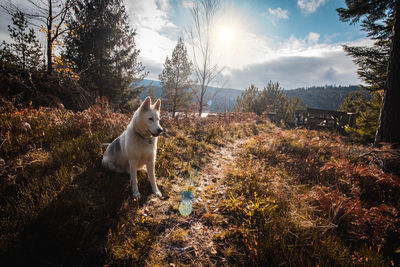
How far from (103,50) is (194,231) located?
14936 millimetres

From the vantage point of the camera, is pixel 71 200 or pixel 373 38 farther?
pixel 373 38

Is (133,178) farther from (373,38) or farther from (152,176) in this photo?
(373,38)

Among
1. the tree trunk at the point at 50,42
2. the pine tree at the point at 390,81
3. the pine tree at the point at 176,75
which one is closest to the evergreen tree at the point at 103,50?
the tree trunk at the point at 50,42

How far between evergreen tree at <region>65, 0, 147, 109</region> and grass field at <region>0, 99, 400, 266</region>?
8981mm

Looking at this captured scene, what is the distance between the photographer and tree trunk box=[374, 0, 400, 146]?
435 centimetres

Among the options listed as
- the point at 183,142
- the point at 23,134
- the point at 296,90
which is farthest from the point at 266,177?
the point at 296,90

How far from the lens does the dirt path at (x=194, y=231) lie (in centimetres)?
201

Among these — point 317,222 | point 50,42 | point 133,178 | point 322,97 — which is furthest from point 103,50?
point 322,97

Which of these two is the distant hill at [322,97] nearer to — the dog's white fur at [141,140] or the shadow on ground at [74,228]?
the dog's white fur at [141,140]

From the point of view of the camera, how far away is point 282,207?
2.67 metres

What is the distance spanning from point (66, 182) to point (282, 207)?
403cm

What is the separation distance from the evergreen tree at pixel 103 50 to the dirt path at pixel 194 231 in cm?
1125

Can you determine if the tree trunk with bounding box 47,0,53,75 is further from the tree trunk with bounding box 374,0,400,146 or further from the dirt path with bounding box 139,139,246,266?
the tree trunk with bounding box 374,0,400,146

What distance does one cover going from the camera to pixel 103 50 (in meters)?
11.9
